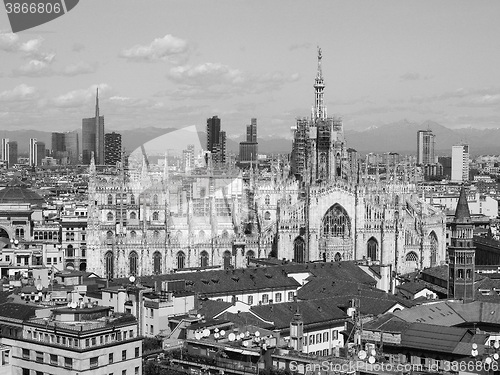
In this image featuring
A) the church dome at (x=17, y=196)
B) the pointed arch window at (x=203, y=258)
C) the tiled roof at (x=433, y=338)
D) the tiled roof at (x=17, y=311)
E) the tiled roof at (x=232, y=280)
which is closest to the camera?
the tiled roof at (x=433, y=338)

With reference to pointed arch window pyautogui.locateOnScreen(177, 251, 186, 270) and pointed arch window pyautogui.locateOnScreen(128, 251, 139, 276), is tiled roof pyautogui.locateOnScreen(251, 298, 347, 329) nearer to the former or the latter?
pointed arch window pyautogui.locateOnScreen(177, 251, 186, 270)

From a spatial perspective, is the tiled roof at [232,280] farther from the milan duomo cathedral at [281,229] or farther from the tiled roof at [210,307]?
the milan duomo cathedral at [281,229]

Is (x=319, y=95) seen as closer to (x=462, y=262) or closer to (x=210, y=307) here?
(x=462, y=262)

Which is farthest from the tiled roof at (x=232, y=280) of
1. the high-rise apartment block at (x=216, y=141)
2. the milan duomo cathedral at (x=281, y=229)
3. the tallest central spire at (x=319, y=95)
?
the high-rise apartment block at (x=216, y=141)

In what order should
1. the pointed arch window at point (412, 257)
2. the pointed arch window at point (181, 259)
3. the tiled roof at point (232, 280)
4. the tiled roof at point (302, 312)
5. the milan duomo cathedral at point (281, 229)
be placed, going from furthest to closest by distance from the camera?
the pointed arch window at point (412, 257) < the pointed arch window at point (181, 259) < the milan duomo cathedral at point (281, 229) < the tiled roof at point (232, 280) < the tiled roof at point (302, 312)

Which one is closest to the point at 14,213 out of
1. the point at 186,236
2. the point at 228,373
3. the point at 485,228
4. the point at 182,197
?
the point at 182,197

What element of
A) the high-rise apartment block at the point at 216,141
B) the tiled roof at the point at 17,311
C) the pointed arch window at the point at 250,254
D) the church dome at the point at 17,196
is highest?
the high-rise apartment block at the point at 216,141

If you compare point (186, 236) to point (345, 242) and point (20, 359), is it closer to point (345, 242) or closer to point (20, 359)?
point (345, 242)
